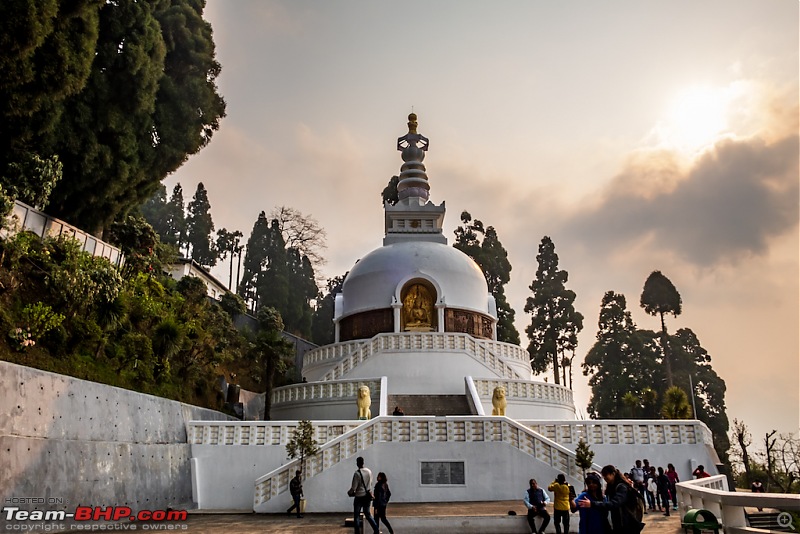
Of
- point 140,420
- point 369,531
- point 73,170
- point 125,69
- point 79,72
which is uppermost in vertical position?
point 125,69

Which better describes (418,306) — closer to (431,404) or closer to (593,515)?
(431,404)

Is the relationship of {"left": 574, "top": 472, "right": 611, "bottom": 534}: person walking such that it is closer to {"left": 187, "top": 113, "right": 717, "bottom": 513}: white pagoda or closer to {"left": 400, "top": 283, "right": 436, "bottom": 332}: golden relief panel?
{"left": 187, "top": 113, "right": 717, "bottom": 513}: white pagoda

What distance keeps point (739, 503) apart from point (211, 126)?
2526 cm

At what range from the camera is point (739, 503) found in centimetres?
948

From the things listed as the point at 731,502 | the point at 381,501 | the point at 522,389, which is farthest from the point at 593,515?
the point at 522,389

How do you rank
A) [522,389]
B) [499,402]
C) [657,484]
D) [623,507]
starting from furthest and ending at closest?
[522,389] < [499,402] < [657,484] < [623,507]

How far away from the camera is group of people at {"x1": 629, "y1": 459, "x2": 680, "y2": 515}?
14.8 meters

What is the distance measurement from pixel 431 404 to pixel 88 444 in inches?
493

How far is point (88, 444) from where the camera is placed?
13969mm

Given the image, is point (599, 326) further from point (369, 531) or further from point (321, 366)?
point (369, 531)

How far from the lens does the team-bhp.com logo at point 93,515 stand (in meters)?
11.4

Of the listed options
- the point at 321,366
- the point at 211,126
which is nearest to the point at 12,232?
the point at 211,126

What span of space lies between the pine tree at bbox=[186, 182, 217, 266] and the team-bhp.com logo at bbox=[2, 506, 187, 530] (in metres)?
53.6

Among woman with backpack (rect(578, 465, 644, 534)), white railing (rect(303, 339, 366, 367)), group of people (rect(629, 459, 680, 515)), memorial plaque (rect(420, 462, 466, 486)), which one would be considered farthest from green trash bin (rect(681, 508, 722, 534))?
white railing (rect(303, 339, 366, 367))
